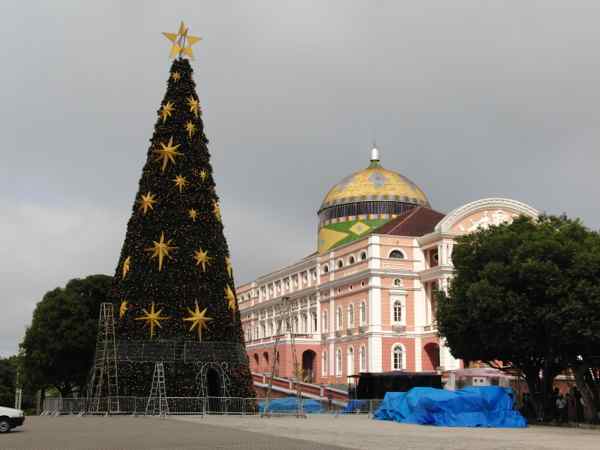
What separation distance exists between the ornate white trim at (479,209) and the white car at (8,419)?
47458 millimetres

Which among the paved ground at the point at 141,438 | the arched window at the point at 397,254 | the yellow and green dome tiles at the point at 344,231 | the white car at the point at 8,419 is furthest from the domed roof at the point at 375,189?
the white car at the point at 8,419

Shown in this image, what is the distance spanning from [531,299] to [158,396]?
16.3 metres

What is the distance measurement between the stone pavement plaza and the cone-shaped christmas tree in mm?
5186

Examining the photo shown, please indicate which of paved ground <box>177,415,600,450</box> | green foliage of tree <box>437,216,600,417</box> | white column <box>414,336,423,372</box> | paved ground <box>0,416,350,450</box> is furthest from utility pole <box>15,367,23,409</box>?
white column <box>414,336,423,372</box>

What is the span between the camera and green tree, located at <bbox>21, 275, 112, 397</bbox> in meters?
49.6

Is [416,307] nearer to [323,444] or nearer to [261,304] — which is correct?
[261,304]

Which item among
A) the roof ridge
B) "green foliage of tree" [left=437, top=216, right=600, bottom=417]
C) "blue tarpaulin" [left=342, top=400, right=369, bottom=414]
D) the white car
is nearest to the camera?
the white car

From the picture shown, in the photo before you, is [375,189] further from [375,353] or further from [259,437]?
[259,437]

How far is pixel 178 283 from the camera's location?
3500cm

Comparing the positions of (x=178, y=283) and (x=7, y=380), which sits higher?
(x=178, y=283)

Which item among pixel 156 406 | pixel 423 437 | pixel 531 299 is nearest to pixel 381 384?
pixel 531 299

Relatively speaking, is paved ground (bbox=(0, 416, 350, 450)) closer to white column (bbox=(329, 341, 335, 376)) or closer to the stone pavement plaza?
the stone pavement plaza

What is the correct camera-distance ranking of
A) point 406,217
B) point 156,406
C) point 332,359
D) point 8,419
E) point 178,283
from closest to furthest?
point 8,419 → point 156,406 → point 178,283 → point 332,359 → point 406,217

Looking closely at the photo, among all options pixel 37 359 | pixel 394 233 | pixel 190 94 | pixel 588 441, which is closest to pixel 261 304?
pixel 394 233
